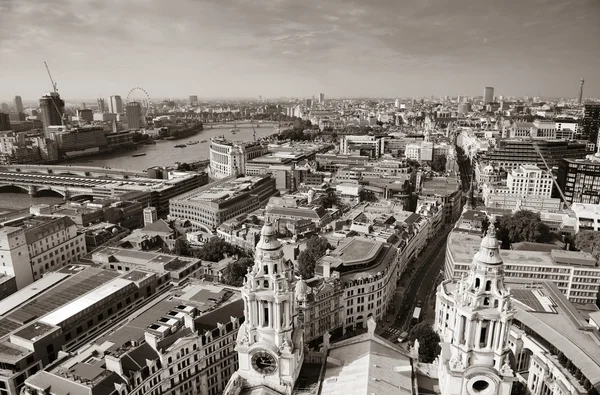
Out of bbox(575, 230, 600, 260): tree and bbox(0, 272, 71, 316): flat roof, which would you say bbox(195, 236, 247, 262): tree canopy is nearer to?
bbox(0, 272, 71, 316): flat roof

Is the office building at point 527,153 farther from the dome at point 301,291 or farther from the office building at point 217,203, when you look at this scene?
the dome at point 301,291

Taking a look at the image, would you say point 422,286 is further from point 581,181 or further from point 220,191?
point 581,181

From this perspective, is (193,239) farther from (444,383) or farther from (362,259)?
(444,383)

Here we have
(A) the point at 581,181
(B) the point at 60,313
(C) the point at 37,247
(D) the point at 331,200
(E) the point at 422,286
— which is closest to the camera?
(B) the point at 60,313

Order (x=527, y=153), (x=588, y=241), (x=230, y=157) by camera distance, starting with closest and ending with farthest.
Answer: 1. (x=588, y=241)
2. (x=527, y=153)
3. (x=230, y=157)

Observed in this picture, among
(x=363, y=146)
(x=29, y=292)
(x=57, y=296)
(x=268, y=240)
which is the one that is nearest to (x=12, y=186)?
(x=29, y=292)

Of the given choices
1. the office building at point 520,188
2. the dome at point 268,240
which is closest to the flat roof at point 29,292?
the dome at point 268,240

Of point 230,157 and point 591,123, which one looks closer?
point 230,157
